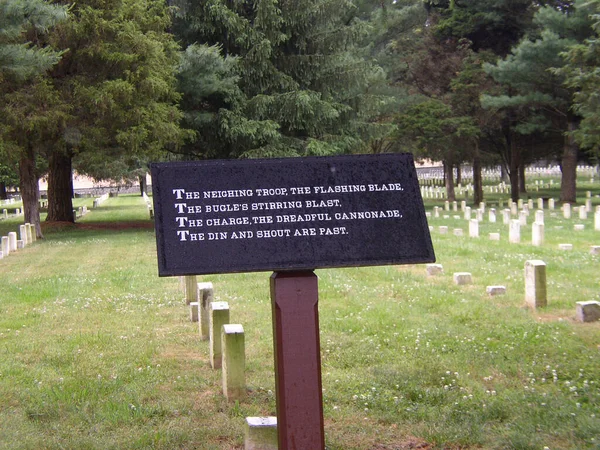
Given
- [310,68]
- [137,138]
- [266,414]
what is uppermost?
[310,68]

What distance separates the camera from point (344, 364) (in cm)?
802

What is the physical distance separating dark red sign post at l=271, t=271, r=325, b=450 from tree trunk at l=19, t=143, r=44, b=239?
75.3 feet

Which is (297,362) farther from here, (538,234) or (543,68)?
(543,68)

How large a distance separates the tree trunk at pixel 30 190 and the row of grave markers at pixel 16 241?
3.04ft

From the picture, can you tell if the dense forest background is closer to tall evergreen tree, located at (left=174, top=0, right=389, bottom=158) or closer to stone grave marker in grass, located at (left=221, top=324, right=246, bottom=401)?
tall evergreen tree, located at (left=174, top=0, right=389, bottom=158)

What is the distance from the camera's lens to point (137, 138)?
81.5 feet

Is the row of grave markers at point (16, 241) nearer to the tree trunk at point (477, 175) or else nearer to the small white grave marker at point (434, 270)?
the small white grave marker at point (434, 270)

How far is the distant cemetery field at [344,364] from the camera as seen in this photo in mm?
6043

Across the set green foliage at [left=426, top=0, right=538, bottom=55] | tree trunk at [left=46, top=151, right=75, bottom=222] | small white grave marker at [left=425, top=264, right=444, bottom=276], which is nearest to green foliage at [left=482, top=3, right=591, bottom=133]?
green foliage at [left=426, top=0, right=538, bottom=55]

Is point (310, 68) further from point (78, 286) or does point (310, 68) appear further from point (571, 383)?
point (571, 383)

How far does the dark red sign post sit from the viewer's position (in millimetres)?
5156

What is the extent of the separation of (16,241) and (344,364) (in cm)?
1759

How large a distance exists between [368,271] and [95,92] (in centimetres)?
1285

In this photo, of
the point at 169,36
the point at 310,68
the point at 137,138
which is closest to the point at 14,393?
the point at 137,138
